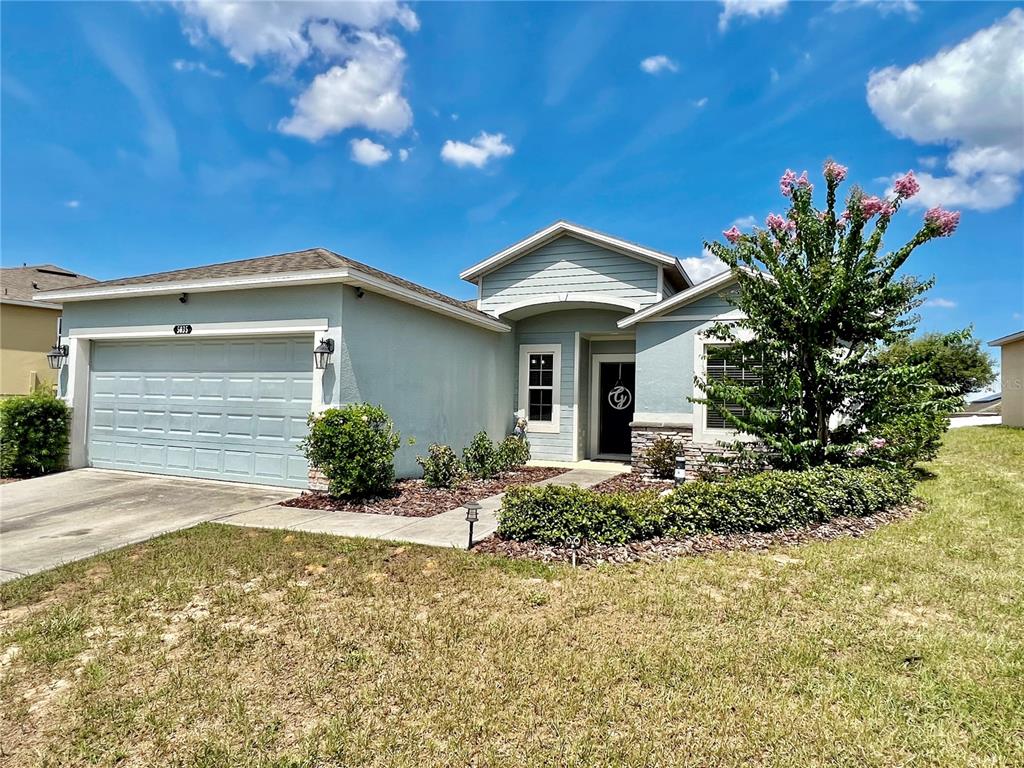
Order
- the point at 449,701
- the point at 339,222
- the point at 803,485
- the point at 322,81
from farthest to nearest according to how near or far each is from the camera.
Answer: the point at 339,222, the point at 322,81, the point at 803,485, the point at 449,701

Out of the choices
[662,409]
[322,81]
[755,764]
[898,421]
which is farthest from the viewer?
[322,81]

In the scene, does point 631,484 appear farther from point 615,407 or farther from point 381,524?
point 381,524

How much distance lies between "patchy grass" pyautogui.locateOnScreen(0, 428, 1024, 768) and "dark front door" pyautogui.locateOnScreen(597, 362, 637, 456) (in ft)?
27.3

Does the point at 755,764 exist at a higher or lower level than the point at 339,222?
lower

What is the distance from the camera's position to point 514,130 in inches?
564

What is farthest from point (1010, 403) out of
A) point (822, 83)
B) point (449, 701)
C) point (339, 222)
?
point (339, 222)

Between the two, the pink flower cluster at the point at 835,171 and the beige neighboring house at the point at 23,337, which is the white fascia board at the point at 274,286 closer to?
the beige neighboring house at the point at 23,337

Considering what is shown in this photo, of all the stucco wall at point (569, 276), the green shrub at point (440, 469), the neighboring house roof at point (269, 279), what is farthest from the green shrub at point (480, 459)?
the stucco wall at point (569, 276)

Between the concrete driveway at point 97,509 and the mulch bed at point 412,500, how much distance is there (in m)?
0.73

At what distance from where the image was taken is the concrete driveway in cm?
542

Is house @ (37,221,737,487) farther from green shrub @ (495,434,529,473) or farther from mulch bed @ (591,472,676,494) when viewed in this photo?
green shrub @ (495,434,529,473)

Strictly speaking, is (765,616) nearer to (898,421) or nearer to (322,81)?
(898,421)

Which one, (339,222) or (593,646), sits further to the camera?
(339,222)

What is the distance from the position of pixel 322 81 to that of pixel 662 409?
34.0 ft
